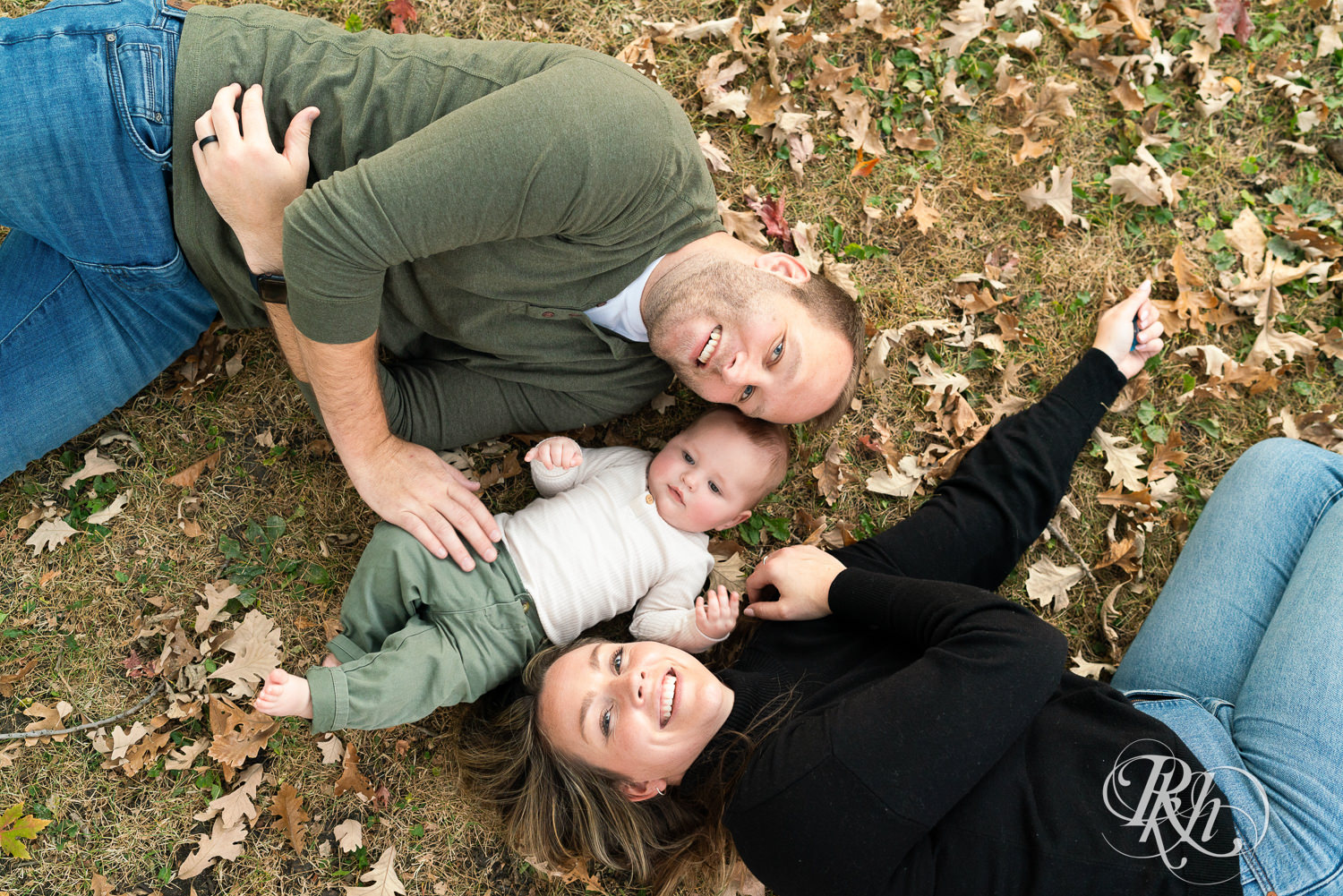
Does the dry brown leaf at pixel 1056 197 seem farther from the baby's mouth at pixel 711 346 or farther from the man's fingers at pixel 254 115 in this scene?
the man's fingers at pixel 254 115

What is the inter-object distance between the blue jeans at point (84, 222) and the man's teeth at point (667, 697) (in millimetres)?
2874

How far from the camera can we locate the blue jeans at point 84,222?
11.1 feet

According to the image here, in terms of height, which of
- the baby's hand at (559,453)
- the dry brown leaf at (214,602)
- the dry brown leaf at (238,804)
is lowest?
the dry brown leaf at (238,804)

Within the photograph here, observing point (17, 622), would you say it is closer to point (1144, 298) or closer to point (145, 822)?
point (145, 822)

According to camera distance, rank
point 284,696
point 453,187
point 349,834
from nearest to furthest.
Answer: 1. point 453,187
2. point 284,696
3. point 349,834

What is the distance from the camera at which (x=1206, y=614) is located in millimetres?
4078

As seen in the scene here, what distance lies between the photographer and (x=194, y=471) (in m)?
4.62

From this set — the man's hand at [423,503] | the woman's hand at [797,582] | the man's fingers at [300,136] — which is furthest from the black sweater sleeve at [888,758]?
the man's fingers at [300,136]

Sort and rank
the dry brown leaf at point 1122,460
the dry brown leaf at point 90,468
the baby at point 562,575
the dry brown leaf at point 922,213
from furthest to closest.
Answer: the dry brown leaf at point 922,213 → the dry brown leaf at point 1122,460 → the dry brown leaf at point 90,468 → the baby at point 562,575

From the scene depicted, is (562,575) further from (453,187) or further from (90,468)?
(90,468)

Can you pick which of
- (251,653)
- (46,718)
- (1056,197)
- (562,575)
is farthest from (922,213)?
(46,718)

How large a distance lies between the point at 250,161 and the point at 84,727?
117 inches

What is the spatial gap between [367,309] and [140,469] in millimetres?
2064

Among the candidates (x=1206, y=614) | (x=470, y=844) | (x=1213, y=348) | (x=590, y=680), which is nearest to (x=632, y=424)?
(x=590, y=680)
